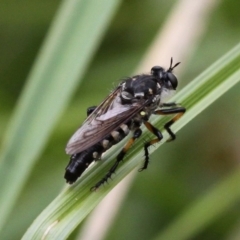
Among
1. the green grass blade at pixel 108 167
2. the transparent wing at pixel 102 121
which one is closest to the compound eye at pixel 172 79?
the transparent wing at pixel 102 121

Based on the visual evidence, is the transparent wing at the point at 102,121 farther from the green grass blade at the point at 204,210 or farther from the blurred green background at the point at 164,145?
the green grass blade at the point at 204,210

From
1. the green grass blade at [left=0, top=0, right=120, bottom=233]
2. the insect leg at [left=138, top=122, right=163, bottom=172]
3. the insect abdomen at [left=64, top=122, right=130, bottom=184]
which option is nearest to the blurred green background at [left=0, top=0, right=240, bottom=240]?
the insect abdomen at [left=64, top=122, right=130, bottom=184]

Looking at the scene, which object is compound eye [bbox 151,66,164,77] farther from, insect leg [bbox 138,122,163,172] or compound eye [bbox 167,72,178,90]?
insect leg [bbox 138,122,163,172]

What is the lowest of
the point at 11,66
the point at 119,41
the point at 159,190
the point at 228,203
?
the point at 228,203

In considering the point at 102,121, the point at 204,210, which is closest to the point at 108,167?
the point at 102,121

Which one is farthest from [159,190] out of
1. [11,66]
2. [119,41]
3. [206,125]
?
[11,66]

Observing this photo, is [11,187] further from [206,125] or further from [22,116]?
[206,125]

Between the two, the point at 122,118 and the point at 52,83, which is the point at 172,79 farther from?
the point at 52,83
